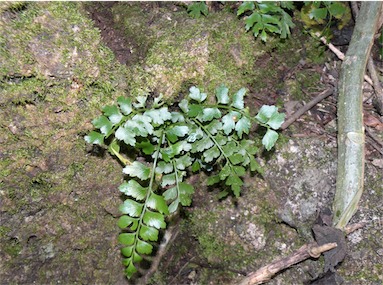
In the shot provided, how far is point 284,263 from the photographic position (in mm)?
2477

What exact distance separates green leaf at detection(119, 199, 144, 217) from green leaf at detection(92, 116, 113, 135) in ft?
1.31

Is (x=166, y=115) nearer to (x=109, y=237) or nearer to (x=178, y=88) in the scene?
(x=178, y=88)

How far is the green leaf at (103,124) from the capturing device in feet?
7.09

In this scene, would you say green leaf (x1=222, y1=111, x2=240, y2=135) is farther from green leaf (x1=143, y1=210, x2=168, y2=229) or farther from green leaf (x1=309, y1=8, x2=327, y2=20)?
green leaf (x1=309, y1=8, x2=327, y2=20)

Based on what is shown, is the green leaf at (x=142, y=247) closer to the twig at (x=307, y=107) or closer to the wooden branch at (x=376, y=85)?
the twig at (x=307, y=107)

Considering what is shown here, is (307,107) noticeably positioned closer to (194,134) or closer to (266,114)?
(266,114)

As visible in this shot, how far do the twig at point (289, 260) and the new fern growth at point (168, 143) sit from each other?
59 centimetres

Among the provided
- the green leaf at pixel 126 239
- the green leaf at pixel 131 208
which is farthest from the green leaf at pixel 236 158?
the green leaf at pixel 126 239

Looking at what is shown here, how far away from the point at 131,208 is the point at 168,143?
1.42 ft

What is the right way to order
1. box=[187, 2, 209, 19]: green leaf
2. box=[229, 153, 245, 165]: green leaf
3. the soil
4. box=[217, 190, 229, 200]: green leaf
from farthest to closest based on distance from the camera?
box=[187, 2, 209, 19]: green leaf
box=[217, 190, 229, 200]: green leaf
the soil
box=[229, 153, 245, 165]: green leaf

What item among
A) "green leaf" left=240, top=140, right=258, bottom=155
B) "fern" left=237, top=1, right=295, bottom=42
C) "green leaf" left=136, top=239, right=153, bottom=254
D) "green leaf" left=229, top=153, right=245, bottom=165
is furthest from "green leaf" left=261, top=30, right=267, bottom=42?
"green leaf" left=136, top=239, right=153, bottom=254

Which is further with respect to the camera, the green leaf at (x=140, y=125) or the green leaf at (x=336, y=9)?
the green leaf at (x=336, y=9)

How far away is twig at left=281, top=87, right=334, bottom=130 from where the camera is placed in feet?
9.24

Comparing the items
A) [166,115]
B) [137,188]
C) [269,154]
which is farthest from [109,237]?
[269,154]
